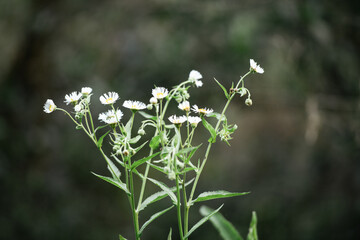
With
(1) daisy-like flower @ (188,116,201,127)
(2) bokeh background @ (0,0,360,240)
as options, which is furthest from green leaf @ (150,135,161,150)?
(2) bokeh background @ (0,0,360,240)

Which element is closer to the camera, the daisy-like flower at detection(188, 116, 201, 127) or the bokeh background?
the daisy-like flower at detection(188, 116, 201, 127)

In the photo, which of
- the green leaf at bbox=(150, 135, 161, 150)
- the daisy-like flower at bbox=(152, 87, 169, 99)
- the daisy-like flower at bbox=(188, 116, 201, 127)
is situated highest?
the daisy-like flower at bbox=(152, 87, 169, 99)

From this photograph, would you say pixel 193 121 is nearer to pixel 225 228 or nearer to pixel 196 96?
pixel 225 228

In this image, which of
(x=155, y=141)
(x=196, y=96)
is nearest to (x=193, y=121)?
(x=155, y=141)

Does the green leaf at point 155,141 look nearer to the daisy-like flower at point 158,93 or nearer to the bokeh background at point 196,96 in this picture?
the daisy-like flower at point 158,93

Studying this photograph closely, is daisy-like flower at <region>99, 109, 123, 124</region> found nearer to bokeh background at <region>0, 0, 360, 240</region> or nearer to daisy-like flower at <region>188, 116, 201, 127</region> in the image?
daisy-like flower at <region>188, 116, 201, 127</region>

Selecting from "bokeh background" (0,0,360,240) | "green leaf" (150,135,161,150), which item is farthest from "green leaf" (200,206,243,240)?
"bokeh background" (0,0,360,240)

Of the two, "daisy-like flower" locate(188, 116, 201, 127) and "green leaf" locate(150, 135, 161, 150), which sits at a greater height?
"daisy-like flower" locate(188, 116, 201, 127)

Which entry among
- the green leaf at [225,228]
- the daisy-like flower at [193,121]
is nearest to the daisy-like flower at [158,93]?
the daisy-like flower at [193,121]
